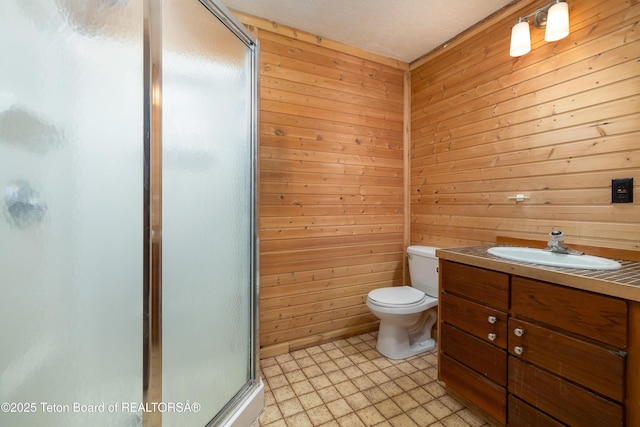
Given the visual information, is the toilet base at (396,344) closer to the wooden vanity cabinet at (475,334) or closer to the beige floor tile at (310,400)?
the wooden vanity cabinet at (475,334)

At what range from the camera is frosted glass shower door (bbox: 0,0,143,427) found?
0.80 m

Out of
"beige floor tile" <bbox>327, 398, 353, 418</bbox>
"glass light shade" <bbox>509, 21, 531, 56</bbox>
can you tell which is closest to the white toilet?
"beige floor tile" <bbox>327, 398, 353, 418</bbox>

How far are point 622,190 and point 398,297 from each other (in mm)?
1255

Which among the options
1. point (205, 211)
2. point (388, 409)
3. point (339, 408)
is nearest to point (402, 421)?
point (388, 409)

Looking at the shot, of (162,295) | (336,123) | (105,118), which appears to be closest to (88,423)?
(162,295)

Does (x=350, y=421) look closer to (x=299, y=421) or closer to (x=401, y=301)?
(x=299, y=421)

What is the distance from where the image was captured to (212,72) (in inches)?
49.7

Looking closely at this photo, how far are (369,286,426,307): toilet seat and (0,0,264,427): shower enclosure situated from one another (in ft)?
3.45

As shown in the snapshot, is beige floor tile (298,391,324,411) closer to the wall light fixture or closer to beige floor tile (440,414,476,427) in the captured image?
beige floor tile (440,414,476,427)

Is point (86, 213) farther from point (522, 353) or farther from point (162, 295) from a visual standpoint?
point (522, 353)

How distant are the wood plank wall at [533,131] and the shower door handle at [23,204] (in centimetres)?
220

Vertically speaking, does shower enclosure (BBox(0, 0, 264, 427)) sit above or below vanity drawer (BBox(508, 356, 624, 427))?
above

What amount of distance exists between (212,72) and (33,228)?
0.89m

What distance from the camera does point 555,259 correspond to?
4.44 ft
